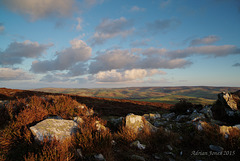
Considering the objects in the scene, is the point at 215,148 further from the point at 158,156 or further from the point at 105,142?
the point at 105,142

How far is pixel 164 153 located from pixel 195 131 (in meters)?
2.85

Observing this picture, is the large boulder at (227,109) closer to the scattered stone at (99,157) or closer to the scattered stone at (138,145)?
the scattered stone at (138,145)

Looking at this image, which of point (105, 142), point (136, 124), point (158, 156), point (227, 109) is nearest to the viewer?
point (158, 156)

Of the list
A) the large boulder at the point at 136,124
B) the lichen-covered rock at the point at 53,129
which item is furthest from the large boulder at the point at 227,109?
the lichen-covered rock at the point at 53,129

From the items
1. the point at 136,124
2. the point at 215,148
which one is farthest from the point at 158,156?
the point at 215,148

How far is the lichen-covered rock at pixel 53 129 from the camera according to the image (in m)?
4.41

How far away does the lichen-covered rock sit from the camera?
14.5 ft

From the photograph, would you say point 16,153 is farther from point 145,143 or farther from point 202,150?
point 202,150

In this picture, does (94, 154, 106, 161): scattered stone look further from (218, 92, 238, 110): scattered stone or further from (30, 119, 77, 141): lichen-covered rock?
(218, 92, 238, 110): scattered stone

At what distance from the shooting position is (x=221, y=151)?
4734 millimetres

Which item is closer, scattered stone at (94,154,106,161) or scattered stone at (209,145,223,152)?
scattered stone at (94,154,106,161)

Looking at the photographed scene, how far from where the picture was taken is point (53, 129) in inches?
191

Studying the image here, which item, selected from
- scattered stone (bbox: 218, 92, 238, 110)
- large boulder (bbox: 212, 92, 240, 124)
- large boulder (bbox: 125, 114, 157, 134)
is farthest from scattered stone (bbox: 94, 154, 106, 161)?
scattered stone (bbox: 218, 92, 238, 110)

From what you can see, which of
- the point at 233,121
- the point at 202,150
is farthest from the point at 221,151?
the point at 233,121
